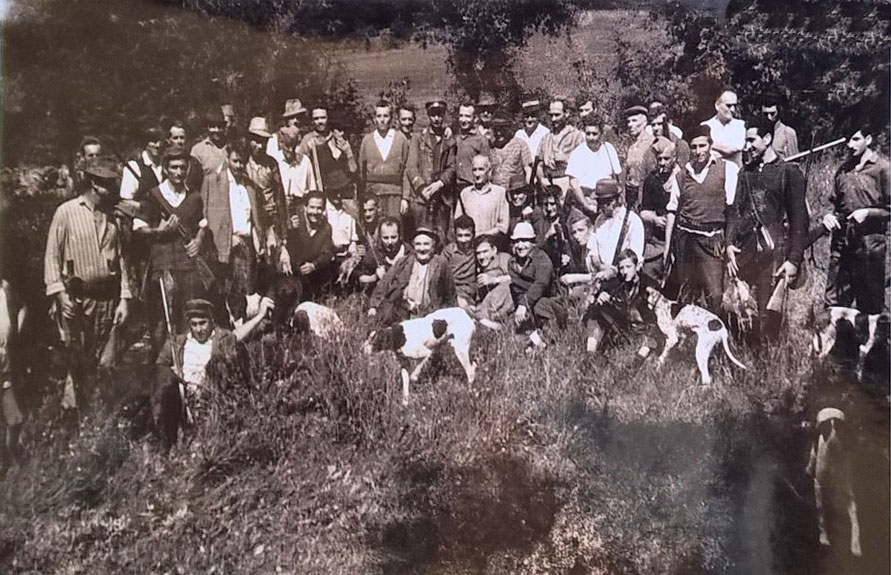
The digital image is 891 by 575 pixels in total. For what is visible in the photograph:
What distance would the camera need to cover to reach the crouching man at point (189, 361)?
5.37 ft

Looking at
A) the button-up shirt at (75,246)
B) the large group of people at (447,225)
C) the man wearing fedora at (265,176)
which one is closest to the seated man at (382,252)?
the large group of people at (447,225)

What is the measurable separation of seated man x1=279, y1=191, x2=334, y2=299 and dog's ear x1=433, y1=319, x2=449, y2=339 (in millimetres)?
284

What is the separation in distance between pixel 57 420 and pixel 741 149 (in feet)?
5.89

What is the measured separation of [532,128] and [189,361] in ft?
3.32

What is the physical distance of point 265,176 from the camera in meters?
1.68

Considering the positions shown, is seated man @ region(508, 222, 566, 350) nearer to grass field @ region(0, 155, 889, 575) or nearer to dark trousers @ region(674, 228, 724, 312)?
grass field @ region(0, 155, 889, 575)

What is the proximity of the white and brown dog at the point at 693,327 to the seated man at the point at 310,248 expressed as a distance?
2.65 feet

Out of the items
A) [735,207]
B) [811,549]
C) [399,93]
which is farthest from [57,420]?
[811,549]

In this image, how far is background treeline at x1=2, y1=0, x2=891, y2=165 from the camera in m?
1.64

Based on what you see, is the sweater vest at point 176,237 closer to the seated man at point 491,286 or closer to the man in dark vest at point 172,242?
the man in dark vest at point 172,242

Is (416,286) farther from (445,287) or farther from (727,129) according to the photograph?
(727,129)

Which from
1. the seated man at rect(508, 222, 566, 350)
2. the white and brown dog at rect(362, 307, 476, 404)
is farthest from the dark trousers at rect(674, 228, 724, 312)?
the white and brown dog at rect(362, 307, 476, 404)

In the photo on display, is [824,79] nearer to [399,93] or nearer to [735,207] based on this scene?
[735,207]

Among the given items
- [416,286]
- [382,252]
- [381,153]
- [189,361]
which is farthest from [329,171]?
[189,361]
